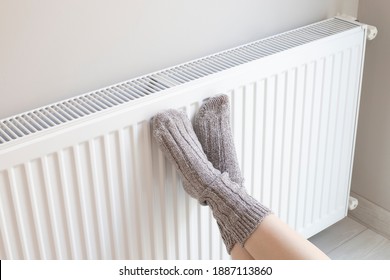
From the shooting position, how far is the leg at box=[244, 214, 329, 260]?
99 cm

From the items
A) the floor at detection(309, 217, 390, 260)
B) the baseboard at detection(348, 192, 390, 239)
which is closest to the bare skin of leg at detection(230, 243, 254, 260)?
the floor at detection(309, 217, 390, 260)

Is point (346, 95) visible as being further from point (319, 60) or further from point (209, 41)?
point (209, 41)

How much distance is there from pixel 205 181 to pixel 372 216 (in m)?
0.82

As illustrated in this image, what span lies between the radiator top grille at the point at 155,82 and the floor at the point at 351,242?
24.0 inches

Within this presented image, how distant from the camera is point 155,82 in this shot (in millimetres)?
1178

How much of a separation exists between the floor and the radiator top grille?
2.00ft

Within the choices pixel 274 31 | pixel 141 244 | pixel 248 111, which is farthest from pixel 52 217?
pixel 274 31

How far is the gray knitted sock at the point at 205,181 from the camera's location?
107cm

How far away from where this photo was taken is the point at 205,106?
1176mm

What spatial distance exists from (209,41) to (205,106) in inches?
7.3

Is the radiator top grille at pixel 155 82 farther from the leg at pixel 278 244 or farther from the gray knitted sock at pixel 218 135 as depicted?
the leg at pixel 278 244

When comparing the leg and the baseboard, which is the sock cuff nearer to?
the leg

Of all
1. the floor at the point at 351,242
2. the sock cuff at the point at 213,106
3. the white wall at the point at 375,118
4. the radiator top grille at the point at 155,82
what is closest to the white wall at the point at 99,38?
the radiator top grille at the point at 155,82

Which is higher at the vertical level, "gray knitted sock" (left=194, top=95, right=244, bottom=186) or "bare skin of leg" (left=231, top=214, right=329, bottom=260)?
"gray knitted sock" (left=194, top=95, right=244, bottom=186)
